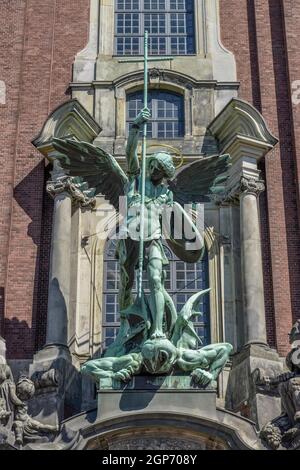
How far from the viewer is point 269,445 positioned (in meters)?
12.5

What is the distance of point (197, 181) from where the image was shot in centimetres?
1505

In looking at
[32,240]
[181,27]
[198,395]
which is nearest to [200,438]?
[198,395]

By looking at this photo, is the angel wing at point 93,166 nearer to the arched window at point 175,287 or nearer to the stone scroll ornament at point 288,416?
the arched window at point 175,287

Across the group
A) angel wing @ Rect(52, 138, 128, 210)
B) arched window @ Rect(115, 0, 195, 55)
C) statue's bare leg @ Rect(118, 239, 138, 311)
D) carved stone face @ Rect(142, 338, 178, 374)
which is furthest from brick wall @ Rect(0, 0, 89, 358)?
carved stone face @ Rect(142, 338, 178, 374)

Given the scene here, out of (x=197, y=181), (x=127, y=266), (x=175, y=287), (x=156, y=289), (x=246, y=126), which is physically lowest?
(x=156, y=289)

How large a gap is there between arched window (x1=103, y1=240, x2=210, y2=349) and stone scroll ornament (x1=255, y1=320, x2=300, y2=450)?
2691 mm

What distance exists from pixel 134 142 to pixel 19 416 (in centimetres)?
422

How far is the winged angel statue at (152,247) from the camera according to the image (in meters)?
13.0

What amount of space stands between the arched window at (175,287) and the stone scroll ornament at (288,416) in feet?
8.83

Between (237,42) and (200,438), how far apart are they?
9.34m

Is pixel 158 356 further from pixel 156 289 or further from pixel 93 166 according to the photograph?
pixel 93 166

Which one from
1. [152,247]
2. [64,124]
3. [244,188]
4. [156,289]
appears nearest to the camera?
[156,289]

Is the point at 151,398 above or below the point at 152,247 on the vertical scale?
below

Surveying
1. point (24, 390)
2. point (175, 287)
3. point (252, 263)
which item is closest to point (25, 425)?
point (24, 390)
